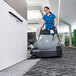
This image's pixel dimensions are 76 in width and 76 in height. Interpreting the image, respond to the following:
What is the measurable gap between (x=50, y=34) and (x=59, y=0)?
5635mm

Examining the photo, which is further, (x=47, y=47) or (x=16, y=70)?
(x=47, y=47)

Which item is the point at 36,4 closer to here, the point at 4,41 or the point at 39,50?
the point at 39,50

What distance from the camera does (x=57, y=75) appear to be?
4.96ft

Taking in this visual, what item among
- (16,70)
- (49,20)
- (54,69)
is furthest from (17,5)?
(54,69)

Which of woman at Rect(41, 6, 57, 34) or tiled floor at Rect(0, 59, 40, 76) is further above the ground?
woman at Rect(41, 6, 57, 34)

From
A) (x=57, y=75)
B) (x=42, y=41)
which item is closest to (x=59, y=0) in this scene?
(x=42, y=41)

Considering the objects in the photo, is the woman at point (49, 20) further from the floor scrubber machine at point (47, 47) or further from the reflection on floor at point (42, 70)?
the reflection on floor at point (42, 70)

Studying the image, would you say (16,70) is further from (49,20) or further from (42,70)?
(49,20)

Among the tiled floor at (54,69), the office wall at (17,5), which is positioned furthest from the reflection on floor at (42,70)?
the office wall at (17,5)

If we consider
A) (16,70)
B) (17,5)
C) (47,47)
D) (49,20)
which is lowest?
(16,70)

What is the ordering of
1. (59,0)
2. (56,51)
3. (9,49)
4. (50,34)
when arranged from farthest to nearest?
(59,0), (50,34), (56,51), (9,49)

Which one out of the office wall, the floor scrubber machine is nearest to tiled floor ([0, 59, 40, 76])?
the office wall

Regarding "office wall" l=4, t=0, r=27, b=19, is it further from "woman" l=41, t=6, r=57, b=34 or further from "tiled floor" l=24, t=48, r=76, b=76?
"tiled floor" l=24, t=48, r=76, b=76

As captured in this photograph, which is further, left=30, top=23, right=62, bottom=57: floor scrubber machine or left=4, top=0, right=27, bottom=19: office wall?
left=30, top=23, right=62, bottom=57: floor scrubber machine
